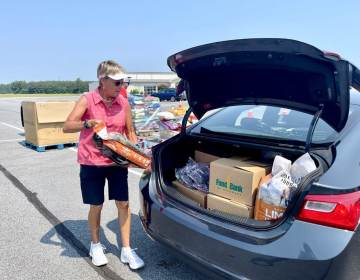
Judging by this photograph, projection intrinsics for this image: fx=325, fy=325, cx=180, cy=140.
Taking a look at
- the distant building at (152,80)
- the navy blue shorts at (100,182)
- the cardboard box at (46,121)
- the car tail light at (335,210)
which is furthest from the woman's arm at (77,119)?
the distant building at (152,80)

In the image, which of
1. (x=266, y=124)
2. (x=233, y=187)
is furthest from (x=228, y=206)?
(x=266, y=124)

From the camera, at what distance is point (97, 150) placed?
2529mm

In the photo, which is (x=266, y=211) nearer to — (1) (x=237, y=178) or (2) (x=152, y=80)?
(1) (x=237, y=178)

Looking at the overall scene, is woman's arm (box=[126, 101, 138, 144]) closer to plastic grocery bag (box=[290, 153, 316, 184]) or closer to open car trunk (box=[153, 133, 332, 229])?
open car trunk (box=[153, 133, 332, 229])

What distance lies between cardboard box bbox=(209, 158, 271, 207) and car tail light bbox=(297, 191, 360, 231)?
0.54 meters

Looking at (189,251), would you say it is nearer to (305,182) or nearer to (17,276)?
(305,182)

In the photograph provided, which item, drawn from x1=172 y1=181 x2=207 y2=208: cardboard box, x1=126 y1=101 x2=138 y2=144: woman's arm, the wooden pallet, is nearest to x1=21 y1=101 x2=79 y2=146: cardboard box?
the wooden pallet

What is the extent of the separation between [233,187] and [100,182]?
108 cm

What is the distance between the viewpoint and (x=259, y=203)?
204cm

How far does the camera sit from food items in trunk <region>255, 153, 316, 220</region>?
1.89 metres

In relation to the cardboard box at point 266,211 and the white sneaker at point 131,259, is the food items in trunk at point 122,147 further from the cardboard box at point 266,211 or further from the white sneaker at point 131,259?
the cardboard box at point 266,211

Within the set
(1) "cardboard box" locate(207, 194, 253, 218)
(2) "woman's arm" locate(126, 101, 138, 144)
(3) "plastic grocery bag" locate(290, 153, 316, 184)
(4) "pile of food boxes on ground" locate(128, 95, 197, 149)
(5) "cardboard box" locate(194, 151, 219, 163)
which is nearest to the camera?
(3) "plastic grocery bag" locate(290, 153, 316, 184)

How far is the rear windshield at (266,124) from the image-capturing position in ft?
7.62

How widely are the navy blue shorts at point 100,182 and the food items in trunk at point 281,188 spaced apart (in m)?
1.18
